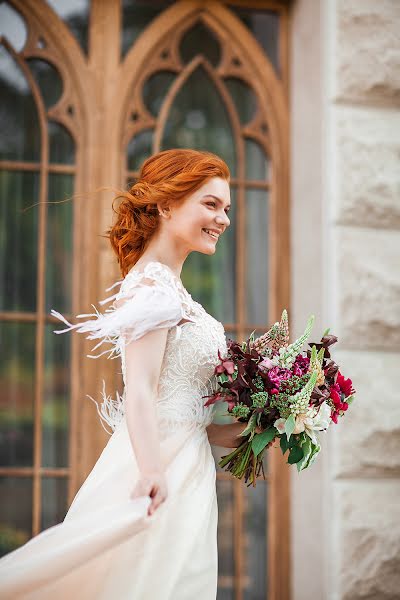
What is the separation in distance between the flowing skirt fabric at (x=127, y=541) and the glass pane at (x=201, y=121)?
2.01 metres

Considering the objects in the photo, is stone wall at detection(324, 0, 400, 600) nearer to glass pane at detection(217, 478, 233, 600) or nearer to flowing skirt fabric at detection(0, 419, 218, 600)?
glass pane at detection(217, 478, 233, 600)

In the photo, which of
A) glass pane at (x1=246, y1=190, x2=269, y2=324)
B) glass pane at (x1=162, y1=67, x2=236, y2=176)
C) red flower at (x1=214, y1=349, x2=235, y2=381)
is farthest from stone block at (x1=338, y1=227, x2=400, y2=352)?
red flower at (x1=214, y1=349, x2=235, y2=381)

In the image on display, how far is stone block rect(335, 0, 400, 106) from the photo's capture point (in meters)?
3.53

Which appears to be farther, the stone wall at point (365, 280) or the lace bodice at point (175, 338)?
the stone wall at point (365, 280)

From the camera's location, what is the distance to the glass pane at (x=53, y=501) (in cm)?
348

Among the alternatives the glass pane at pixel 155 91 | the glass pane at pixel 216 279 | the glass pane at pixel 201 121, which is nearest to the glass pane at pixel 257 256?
the glass pane at pixel 216 279

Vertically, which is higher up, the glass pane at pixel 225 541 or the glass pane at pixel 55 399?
the glass pane at pixel 55 399

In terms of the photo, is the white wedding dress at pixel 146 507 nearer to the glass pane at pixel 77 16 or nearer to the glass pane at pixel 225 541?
the glass pane at pixel 225 541

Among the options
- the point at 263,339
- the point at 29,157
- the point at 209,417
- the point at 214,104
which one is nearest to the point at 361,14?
the point at 214,104

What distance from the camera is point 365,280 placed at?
11.3ft

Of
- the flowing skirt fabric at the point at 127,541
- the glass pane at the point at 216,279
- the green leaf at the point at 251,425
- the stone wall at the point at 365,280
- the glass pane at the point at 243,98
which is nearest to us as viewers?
the flowing skirt fabric at the point at 127,541

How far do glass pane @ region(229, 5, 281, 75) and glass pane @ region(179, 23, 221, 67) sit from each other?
207mm

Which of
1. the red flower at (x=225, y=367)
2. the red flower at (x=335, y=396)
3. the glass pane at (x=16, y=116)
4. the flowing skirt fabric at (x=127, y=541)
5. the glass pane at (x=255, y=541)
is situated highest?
the glass pane at (x=16, y=116)

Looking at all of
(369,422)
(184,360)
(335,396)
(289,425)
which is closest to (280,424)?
(289,425)
